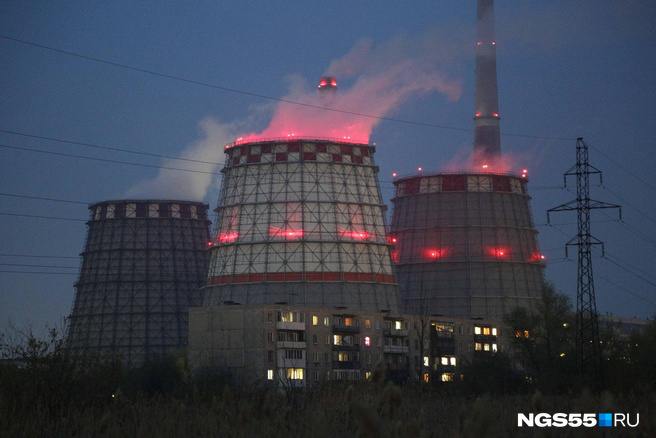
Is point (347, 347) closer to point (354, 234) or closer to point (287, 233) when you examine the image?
point (287, 233)

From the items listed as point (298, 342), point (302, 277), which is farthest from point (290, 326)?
point (302, 277)

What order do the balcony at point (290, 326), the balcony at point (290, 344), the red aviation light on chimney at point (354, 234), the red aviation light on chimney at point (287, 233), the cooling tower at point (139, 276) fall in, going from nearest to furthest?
the balcony at point (290, 344), the balcony at point (290, 326), the red aviation light on chimney at point (287, 233), the red aviation light on chimney at point (354, 234), the cooling tower at point (139, 276)

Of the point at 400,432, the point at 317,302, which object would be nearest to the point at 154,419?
the point at 400,432

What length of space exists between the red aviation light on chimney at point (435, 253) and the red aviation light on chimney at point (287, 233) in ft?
110

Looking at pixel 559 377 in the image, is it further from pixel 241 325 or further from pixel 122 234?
pixel 122 234

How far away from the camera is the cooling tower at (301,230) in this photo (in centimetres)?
10262

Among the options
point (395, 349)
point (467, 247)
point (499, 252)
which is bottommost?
point (395, 349)

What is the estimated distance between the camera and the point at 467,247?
13162 centimetres

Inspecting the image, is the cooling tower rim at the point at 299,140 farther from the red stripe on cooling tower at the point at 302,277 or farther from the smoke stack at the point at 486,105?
the smoke stack at the point at 486,105

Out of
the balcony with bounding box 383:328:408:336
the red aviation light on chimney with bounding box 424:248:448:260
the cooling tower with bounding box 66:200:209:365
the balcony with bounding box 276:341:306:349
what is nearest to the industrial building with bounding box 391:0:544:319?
the red aviation light on chimney with bounding box 424:248:448:260

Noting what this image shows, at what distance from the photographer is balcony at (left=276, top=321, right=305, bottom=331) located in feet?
291

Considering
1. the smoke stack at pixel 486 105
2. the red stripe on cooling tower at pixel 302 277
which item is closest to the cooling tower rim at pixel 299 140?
the red stripe on cooling tower at pixel 302 277

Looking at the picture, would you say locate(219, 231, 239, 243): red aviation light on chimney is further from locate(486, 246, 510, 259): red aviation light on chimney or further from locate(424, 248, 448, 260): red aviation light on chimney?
locate(486, 246, 510, 259): red aviation light on chimney

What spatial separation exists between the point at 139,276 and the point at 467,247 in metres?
44.6
